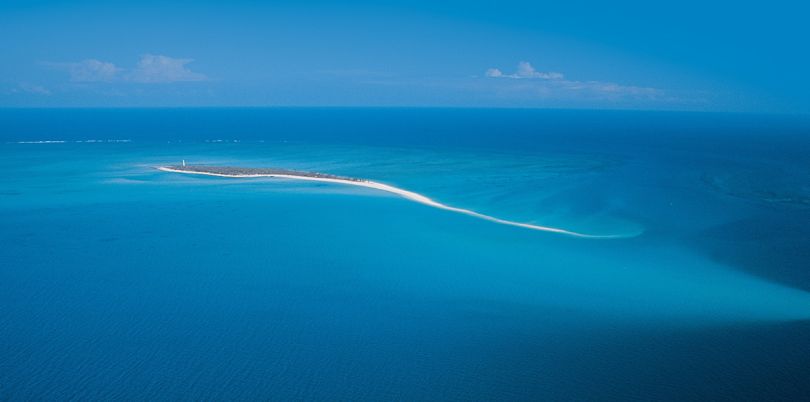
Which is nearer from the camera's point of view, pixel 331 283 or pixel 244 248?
pixel 331 283

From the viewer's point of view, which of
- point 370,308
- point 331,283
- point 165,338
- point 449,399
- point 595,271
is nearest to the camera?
point 449,399

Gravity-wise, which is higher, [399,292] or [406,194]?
[406,194]

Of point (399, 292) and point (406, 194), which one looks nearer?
point (399, 292)

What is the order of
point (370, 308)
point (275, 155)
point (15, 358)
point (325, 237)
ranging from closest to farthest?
point (15, 358), point (370, 308), point (325, 237), point (275, 155)

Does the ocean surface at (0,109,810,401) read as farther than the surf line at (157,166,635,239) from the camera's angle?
No

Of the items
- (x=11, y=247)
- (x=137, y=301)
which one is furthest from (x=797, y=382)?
(x=11, y=247)

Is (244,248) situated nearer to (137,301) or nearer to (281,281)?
(281,281)

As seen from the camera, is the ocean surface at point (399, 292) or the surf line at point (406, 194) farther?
the surf line at point (406, 194)
